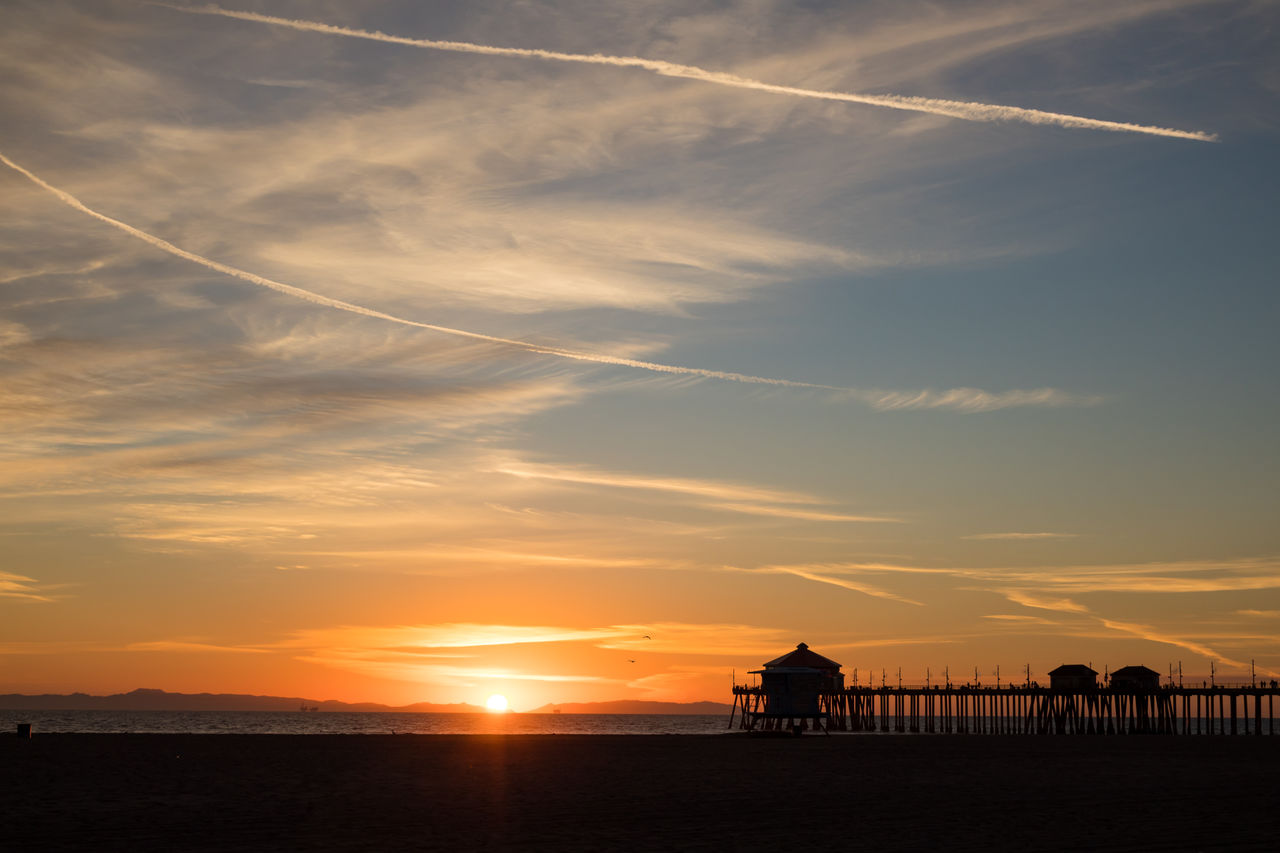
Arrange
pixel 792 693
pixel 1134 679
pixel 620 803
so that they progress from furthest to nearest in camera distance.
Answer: pixel 1134 679 → pixel 792 693 → pixel 620 803

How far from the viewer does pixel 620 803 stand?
80.0 ft

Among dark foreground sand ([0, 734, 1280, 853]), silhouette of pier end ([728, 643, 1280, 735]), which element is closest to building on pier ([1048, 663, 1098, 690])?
silhouette of pier end ([728, 643, 1280, 735])

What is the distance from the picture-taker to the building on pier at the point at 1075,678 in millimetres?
103312

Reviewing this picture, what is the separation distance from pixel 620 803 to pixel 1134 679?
88230 millimetres

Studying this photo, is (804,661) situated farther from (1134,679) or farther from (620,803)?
(620,803)

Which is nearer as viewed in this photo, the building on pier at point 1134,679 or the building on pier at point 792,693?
the building on pier at point 792,693

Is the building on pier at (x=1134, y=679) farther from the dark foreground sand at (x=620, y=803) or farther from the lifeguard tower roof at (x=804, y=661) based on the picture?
the dark foreground sand at (x=620, y=803)

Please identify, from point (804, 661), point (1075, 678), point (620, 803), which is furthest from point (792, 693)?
point (620, 803)

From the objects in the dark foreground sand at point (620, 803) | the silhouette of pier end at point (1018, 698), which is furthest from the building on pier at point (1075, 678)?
the dark foreground sand at point (620, 803)

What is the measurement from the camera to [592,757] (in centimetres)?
4281

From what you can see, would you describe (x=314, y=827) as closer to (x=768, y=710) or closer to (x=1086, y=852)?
(x=1086, y=852)

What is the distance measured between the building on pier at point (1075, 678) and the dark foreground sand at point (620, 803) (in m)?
64.4

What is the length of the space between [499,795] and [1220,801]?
15139 mm

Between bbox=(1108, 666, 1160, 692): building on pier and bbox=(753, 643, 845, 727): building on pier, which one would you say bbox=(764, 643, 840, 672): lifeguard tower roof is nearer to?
bbox=(753, 643, 845, 727): building on pier
